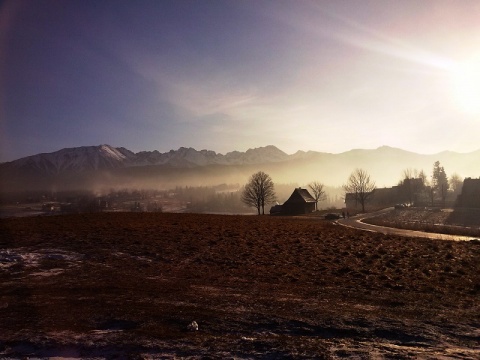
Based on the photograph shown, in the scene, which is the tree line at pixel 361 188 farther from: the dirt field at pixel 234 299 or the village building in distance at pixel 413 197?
the dirt field at pixel 234 299

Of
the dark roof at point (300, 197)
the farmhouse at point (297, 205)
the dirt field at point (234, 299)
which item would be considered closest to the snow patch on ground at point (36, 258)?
the dirt field at point (234, 299)

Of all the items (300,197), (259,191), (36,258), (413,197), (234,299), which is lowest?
(234,299)

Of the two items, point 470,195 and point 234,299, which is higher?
point 470,195

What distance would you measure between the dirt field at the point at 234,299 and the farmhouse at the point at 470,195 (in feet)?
233

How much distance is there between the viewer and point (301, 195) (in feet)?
246

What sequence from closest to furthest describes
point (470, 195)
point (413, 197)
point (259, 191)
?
point (470, 195), point (259, 191), point (413, 197)

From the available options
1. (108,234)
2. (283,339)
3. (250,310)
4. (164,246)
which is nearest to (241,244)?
(164,246)

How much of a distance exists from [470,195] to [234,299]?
87.5 meters

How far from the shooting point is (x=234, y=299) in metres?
8.97

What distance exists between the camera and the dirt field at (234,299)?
6.12 metres

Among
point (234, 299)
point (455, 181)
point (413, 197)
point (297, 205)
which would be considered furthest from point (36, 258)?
point (455, 181)

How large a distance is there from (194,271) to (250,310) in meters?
5.14

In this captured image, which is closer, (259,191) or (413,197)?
(259,191)

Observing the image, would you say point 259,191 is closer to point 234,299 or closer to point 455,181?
point 234,299
